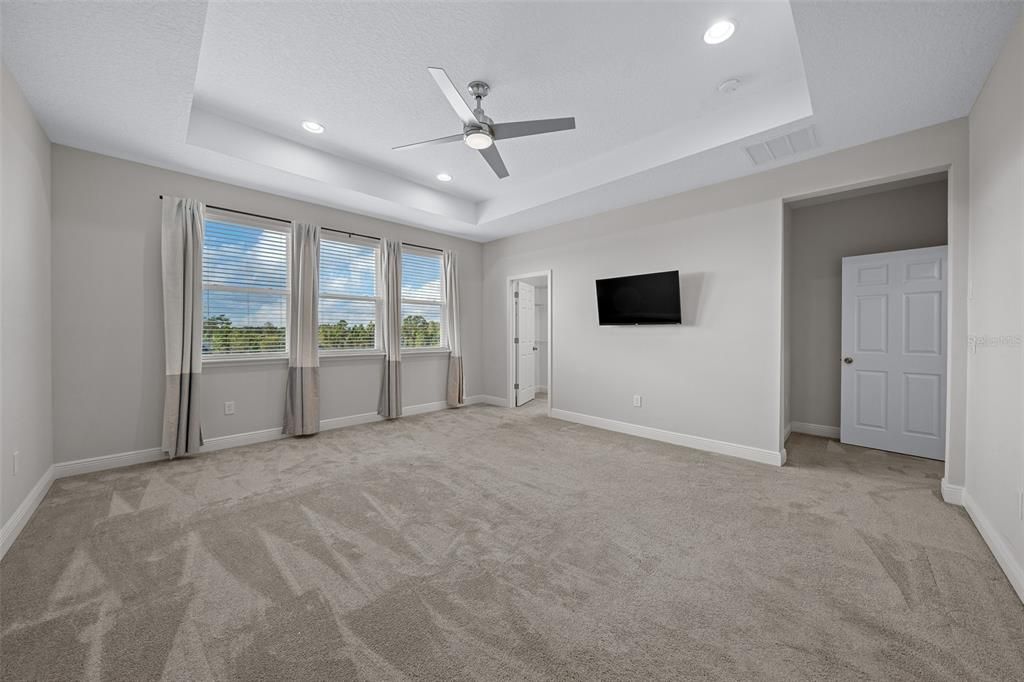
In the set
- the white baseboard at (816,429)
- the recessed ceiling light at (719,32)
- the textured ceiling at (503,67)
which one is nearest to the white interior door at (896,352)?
the white baseboard at (816,429)

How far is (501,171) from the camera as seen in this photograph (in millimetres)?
3227

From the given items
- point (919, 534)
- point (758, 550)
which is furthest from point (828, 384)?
point (758, 550)

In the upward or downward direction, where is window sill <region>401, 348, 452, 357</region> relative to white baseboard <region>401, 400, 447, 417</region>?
upward

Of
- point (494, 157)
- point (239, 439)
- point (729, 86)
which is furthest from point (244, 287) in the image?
point (729, 86)

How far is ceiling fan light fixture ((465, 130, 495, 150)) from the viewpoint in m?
2.63

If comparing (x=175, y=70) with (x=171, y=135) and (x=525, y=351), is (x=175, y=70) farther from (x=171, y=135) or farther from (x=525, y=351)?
(x=525, y=351)

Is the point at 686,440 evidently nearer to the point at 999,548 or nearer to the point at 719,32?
the point at 999,548

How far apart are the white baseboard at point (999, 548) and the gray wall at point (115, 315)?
18.3ft

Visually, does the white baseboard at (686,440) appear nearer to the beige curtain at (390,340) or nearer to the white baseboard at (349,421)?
the beige curtain at (390,340)

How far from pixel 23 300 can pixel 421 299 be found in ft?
12.2

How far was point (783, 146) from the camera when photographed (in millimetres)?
3123

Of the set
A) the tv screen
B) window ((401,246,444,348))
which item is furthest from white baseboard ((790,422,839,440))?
window ((401,246,444,348))

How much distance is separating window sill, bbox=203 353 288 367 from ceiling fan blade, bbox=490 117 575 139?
11.2 ft

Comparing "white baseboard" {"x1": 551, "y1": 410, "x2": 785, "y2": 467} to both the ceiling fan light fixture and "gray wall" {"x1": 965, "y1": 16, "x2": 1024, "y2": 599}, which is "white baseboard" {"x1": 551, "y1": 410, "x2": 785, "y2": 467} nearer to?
"gray wall" {"x1": 965, "y1": 16, "x2": 1024, "y2": 599}
